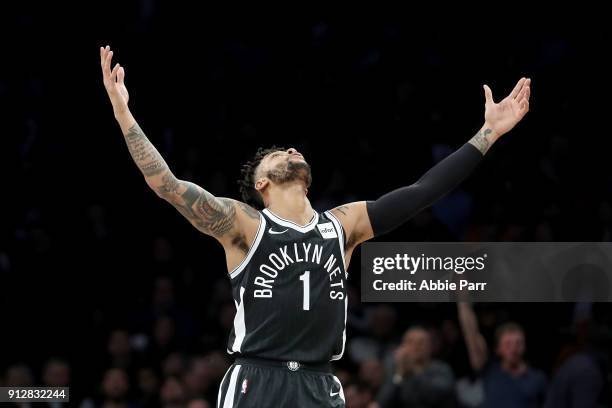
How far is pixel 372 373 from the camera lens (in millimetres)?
8828

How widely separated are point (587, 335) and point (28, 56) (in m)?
6.27

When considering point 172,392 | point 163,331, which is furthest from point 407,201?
point 163,331

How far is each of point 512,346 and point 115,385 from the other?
332cm

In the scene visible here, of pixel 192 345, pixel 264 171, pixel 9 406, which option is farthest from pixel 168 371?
pixel 264 171

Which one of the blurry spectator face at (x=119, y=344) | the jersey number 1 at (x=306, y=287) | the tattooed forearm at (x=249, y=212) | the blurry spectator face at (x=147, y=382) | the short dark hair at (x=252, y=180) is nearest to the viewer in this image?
the jersey number 1 at (x=306, y=287)

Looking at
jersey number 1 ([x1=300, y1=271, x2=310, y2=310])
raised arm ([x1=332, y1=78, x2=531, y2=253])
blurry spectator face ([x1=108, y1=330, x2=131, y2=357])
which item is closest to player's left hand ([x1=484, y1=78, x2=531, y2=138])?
raised arm ([x1=332, y1=78, x2=531, y2=253])

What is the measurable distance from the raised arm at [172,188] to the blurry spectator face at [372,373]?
4215mm

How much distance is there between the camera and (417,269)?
8125 mm

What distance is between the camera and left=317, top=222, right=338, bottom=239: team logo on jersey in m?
4.90

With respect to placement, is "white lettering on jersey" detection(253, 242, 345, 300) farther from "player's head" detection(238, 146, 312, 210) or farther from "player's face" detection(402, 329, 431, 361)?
"player's face" detection(402, 329, 431, 361)

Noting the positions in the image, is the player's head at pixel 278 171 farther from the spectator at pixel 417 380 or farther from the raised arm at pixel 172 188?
the spectator at pixel 417 380

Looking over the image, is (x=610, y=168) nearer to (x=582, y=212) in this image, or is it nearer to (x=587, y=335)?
(x=582, y=212)

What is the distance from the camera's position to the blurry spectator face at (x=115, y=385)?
9305 mm

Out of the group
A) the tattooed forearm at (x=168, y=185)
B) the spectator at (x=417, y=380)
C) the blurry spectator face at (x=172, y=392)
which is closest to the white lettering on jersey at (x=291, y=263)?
the tattooed forearm at (x=168, y=185)
